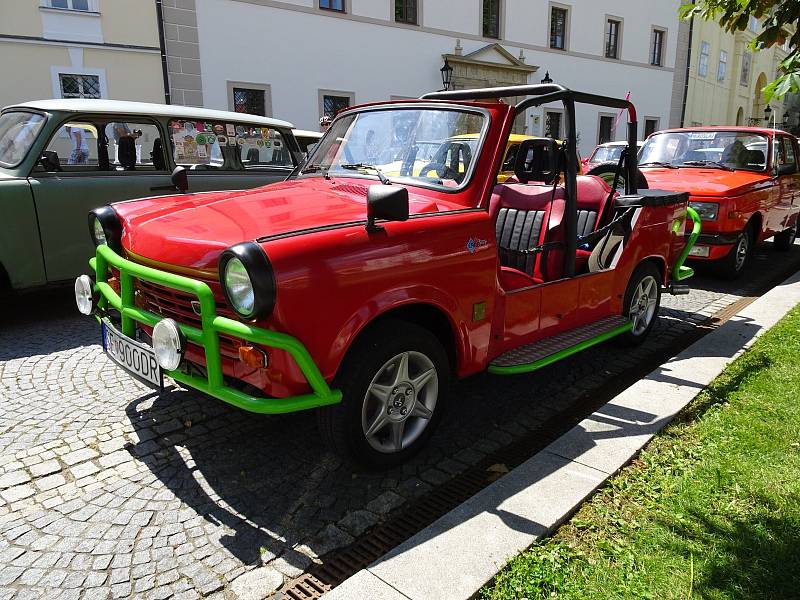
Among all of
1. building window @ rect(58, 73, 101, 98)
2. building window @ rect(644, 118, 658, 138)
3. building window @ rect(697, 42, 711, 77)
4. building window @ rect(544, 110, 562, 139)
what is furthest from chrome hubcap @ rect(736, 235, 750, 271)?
building window @ rect(697, 42, 711, 77)

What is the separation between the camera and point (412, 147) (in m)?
3.75

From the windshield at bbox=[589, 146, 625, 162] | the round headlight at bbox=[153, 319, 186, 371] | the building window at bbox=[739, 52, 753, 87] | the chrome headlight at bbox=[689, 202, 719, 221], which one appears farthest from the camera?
the building window at bbox=[739, 52, 753, 87]

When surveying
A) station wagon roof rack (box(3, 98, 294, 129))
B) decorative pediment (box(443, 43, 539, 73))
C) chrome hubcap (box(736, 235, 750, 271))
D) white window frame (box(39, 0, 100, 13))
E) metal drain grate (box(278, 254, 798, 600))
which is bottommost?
metal drain grate (box(278, 254, 798, 600))

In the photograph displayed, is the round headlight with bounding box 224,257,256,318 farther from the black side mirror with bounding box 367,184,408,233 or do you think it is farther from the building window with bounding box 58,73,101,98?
the building window with bounding box 58,73,101,98

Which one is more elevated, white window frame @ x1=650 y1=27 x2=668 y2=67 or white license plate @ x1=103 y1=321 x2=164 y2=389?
white window frame @ x1=650 y1=27 x2=668 y2=67

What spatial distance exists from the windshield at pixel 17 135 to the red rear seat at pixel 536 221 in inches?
171

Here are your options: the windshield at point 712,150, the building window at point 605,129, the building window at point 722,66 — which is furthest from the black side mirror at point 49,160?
the building window at point 722,66

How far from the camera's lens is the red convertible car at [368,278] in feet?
8.59

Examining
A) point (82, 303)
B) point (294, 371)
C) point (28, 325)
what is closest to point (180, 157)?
point (28, 325)

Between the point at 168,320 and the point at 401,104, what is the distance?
215 centimetres

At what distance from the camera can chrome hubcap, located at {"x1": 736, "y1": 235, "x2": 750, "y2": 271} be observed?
784 cm

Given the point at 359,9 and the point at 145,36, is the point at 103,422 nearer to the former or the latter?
the point at 145,36

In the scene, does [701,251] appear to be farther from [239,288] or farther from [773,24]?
[239,288]

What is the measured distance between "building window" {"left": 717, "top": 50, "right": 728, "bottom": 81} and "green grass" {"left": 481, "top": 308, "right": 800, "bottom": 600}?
3742 centimetres
